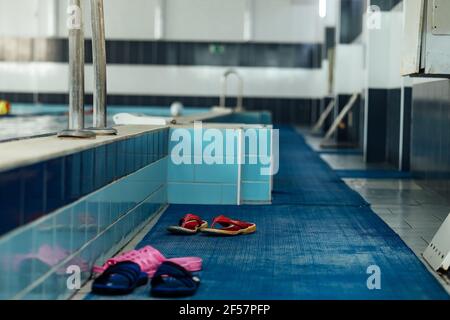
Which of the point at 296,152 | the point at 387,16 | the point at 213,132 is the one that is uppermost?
the point at 387,16

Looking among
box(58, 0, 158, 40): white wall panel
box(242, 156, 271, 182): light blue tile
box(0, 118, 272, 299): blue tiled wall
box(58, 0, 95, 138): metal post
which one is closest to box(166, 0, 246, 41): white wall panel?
box(58, 0, 158, 40): white wall panel

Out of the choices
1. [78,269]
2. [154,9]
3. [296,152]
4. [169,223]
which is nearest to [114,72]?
[154,9]

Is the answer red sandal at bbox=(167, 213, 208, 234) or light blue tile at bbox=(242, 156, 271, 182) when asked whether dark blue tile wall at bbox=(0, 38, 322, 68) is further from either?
red sandal at bbox=(167, 213, 208, 234)

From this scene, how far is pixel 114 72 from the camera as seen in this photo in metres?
26.4

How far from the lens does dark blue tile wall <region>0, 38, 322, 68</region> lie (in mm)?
26047

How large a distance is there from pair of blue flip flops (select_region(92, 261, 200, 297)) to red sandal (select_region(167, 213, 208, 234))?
1.46 metres

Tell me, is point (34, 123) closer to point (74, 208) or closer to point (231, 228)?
point (231, 228)

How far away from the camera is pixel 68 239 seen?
3541mm

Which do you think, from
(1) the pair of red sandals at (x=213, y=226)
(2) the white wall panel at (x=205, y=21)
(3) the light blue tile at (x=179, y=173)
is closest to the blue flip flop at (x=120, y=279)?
(1) the pair of red sandals at (x=213, y=226)

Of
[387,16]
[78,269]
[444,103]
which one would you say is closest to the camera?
[78,269]

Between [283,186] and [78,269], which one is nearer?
[78,269]

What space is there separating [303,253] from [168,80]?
22.0m

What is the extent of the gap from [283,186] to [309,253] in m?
3.80
